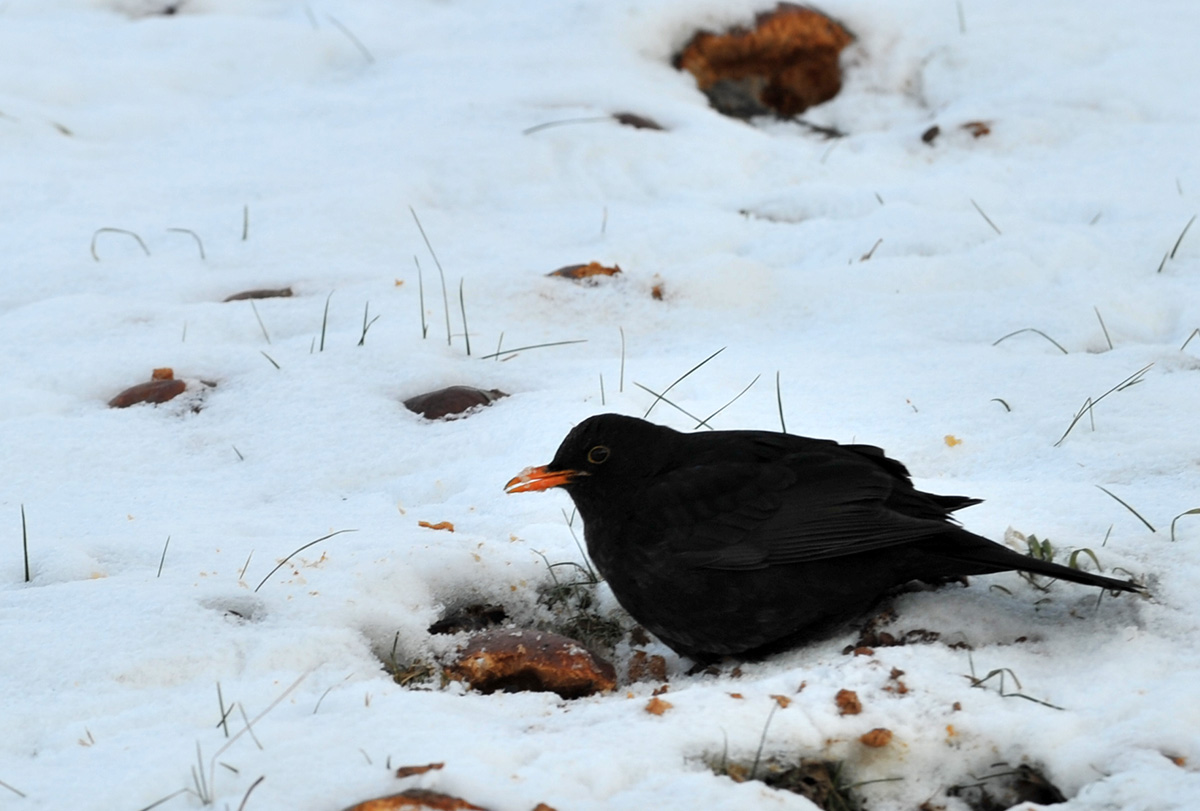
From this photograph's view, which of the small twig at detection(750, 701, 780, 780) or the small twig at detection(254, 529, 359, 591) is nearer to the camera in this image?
the small twig at detection(750, 701, 780, 780)

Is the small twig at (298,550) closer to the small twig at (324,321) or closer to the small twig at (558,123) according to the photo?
the small twig at (324,321)

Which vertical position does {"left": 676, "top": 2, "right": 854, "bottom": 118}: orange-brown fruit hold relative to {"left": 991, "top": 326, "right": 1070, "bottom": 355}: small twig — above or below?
above

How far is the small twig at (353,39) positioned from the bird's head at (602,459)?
14.3ft

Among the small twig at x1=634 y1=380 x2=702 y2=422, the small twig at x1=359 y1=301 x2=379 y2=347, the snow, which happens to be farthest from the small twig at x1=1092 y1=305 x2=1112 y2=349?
the small twig at x1=359 y1=301 x2=379 y2=347

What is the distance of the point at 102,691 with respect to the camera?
7.98ft

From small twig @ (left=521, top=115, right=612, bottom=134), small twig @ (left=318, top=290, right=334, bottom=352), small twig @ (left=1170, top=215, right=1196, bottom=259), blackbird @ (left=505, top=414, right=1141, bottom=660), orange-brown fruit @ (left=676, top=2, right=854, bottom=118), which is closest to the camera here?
blackbird @ (left=505, top=414, right=1141, bottom=660)

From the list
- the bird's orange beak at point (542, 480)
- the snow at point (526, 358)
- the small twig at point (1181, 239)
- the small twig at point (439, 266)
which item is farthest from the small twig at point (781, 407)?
the small twig at point (1181, 239)

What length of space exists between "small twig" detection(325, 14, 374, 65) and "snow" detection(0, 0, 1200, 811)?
0.09 m

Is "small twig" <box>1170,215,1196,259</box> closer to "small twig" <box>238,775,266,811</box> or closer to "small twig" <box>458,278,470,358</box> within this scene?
"small twig" <box>458,278,470,358</box>

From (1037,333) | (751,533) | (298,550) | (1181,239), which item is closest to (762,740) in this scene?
(751,533)

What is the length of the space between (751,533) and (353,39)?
5029mm

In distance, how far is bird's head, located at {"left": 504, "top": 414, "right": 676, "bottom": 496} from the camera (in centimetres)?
305

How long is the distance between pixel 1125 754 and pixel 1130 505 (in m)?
1.04

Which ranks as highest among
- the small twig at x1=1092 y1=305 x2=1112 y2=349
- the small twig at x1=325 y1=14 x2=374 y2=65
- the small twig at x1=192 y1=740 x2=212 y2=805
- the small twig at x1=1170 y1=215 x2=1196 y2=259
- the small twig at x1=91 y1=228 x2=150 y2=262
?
the small twig at x1=325 y1=14 x2=374 y2=65
